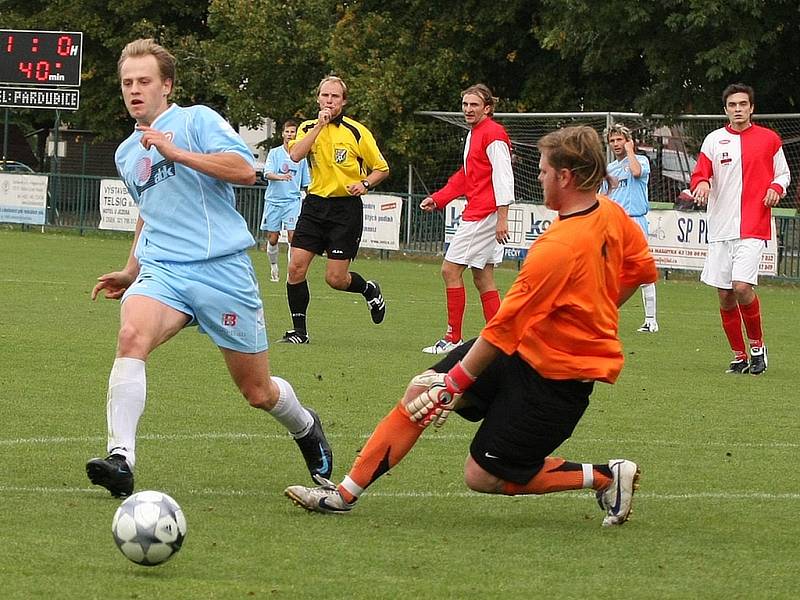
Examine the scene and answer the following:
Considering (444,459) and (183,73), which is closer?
(444,459)

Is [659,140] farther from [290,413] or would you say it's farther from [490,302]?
[290,413]

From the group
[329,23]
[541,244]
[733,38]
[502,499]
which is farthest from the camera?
[329,23]

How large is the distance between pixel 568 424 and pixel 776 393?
5401 mm

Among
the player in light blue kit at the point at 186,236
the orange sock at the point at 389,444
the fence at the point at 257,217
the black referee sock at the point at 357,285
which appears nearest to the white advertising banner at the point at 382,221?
the fence at the point at 257,217

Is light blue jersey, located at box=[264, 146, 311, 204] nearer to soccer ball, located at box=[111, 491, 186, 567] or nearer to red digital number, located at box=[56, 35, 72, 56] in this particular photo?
red digital number, located at box=[56, 35, 72, 56]

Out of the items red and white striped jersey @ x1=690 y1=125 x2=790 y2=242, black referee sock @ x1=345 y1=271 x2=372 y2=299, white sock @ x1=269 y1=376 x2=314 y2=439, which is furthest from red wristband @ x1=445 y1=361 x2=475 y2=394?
black referee sock @ x1=345 y1=271 x2=372 y2=299

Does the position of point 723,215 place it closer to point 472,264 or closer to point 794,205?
point 472,264

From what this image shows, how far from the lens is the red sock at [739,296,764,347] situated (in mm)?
12109

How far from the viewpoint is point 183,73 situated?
136 feet

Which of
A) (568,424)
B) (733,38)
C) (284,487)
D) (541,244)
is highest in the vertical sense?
(733,38)

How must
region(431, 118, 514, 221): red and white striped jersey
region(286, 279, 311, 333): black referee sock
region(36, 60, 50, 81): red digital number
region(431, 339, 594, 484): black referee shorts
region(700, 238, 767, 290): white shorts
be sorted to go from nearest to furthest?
1. region(431, 339, 594, 484): black referee shorts
2. region(700, 238, 767, 290): white shorts
3. region(431, 118, 514, 221): red and white striped jersey
4. region(286, 279, 311, 333): black referee sock
5. region(36, 60, 50, 81): red digital number

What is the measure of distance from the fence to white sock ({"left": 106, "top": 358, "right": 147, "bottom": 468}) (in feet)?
65.1

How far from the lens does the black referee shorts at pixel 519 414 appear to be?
604cm

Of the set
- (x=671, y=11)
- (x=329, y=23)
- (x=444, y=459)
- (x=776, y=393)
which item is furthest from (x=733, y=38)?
(x=444, y=459)
